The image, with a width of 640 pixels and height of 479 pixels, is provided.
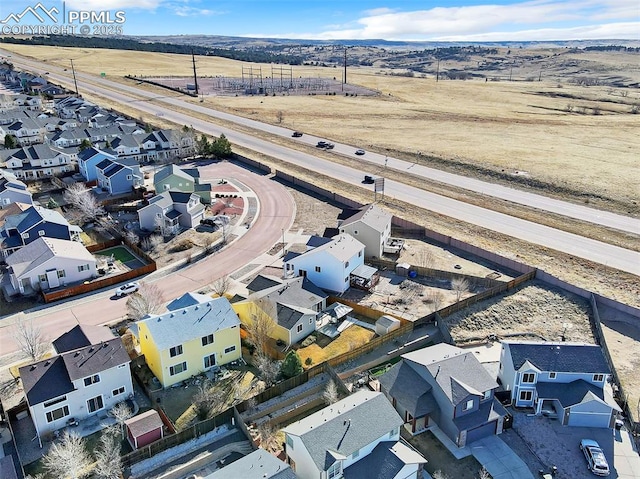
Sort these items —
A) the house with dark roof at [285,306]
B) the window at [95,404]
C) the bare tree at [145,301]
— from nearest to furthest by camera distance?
the window at [95,404], the house with dark roof at [285,306], the bare tree at [145,301]

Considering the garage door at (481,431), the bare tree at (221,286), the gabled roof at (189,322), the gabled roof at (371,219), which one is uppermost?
the gabled roof at (371,219)

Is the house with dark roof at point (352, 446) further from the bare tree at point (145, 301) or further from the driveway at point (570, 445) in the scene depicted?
the bare tree at point (145, 301)

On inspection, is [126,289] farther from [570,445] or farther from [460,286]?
[570,445]

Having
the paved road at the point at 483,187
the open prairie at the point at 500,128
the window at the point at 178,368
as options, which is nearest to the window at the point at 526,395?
the window at the point at 178,368

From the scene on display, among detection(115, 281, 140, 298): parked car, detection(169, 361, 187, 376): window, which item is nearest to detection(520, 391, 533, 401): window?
detection(169, 361, 187, 376): window

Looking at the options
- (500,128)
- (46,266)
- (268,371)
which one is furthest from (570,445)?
(500,128)

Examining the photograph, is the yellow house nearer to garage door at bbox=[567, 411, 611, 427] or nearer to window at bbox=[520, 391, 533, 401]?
window at bbox=[520, 391, 533, 401]
